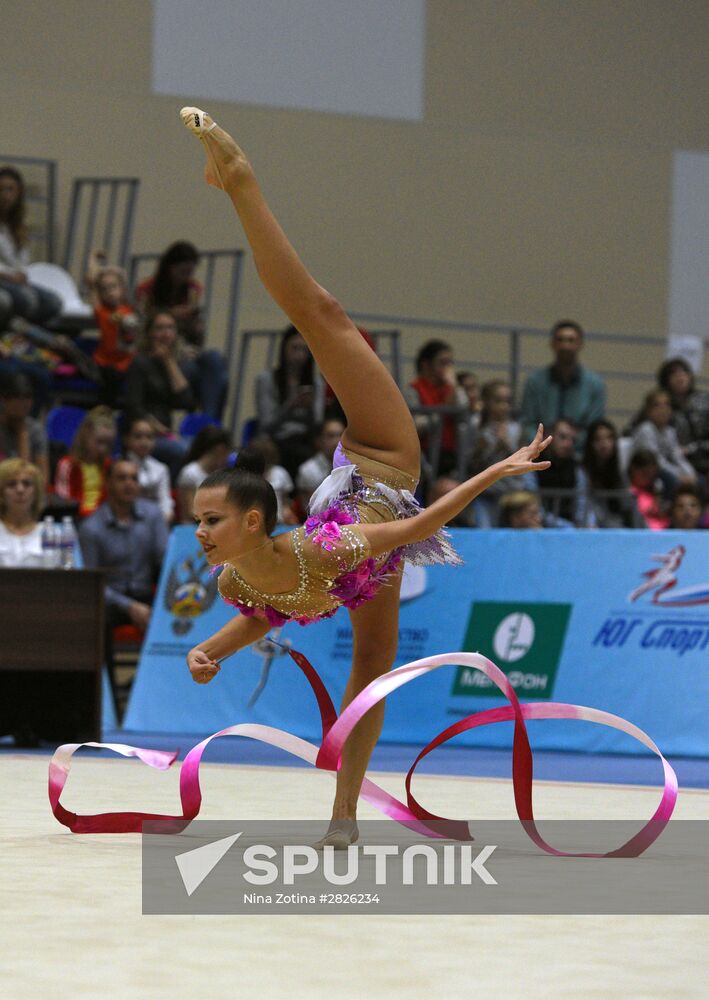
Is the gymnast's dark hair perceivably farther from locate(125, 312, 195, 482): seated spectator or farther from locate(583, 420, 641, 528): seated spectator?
locate(583, 420, 641, 528): seated spectator

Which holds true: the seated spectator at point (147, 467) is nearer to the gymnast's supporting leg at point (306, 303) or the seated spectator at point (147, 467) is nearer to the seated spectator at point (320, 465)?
the seated spectator at point (320, 465)

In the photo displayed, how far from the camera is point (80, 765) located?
18.2ft

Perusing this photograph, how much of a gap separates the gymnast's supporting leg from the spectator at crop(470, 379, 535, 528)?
5.50m

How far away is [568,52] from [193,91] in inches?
142

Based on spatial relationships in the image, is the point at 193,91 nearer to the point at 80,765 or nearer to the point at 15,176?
the point at 15,176

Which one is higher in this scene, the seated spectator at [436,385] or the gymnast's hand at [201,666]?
the seated spectator at [436,385]

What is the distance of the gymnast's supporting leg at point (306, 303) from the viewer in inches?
135

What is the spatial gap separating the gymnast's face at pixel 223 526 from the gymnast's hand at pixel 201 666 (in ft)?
0.85

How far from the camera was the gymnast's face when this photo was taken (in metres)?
3.24

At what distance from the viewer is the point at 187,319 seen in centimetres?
1012

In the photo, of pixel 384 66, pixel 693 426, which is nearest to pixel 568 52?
pixel 384 66

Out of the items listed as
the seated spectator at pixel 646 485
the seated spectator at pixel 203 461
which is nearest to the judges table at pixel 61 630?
the seated spectator at pixel 203 461

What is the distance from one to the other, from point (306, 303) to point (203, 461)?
4.94 m

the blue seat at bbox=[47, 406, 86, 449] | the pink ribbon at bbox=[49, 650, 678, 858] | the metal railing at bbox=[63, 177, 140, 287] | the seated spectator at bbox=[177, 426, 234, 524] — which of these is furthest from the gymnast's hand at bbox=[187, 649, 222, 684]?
the metal railing at bbox=[63, 177, 140, 287]
